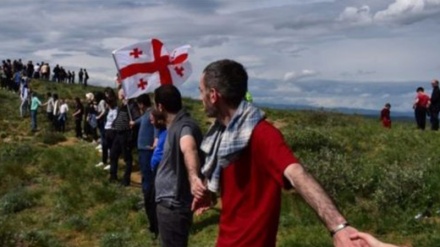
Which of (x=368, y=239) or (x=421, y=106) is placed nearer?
(x=368, y=239)

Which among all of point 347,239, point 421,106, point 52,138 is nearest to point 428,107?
point 421,106

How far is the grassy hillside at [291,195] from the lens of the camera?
32.6 ft

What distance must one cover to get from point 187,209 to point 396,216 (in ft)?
15.5

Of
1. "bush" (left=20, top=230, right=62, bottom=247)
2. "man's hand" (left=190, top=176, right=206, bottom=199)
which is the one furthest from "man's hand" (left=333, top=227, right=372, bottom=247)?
"bush" (left=20, top=230, right=62, bottom=247)

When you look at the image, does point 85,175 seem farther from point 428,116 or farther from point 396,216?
point 428,116

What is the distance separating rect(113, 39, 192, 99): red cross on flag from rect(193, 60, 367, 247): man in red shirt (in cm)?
740

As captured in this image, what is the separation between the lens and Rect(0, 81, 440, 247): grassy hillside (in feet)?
32.6

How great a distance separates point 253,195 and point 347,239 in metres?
0.94

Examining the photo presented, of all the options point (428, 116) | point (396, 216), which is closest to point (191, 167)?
point (396, 216)

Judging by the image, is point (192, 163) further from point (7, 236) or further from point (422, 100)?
point (422, 100)

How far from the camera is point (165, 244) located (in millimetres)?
5934

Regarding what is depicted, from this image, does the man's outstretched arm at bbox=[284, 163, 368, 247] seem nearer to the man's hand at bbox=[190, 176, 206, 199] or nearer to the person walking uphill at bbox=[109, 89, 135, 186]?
the man's hand at bbox=[190, 176, 206, 199]

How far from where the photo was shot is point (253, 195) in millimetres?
3840

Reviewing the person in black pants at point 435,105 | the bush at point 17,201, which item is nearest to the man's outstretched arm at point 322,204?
the bush at point 17,201
